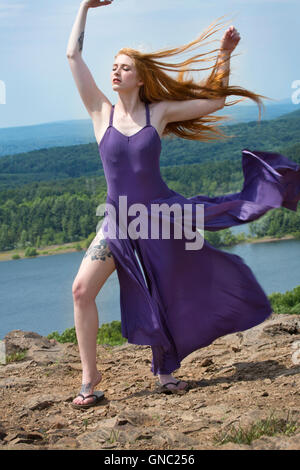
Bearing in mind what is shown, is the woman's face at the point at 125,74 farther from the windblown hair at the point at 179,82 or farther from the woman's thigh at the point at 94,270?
the woman's thigh at the point at 94,270

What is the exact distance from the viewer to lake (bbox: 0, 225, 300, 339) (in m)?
10.8

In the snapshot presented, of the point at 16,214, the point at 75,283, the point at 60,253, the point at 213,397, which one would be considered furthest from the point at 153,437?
the point at 16,214

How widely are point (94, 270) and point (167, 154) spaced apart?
1683cm

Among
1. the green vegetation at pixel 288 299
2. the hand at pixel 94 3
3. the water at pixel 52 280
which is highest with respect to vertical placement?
the hand at pixel 94 3

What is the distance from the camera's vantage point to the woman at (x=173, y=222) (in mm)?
3727

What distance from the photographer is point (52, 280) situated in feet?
49.7

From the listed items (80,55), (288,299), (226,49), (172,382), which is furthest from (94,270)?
(288,299)

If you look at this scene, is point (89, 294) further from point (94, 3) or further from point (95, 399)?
point (94, 3)

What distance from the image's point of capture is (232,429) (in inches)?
115

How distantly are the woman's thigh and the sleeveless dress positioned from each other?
0.15ft

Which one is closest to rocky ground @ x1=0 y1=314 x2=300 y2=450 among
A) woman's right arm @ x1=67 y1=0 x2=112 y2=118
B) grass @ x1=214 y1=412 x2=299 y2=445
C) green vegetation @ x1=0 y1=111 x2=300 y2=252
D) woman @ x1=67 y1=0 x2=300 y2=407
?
grass @ x1=214 y1=412 x2=299 y2=445

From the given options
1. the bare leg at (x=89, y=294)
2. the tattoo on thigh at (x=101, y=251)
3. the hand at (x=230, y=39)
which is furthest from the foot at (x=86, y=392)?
the hand at (x=230, y=39)

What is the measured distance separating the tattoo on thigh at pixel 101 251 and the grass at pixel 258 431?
116 centimetres
